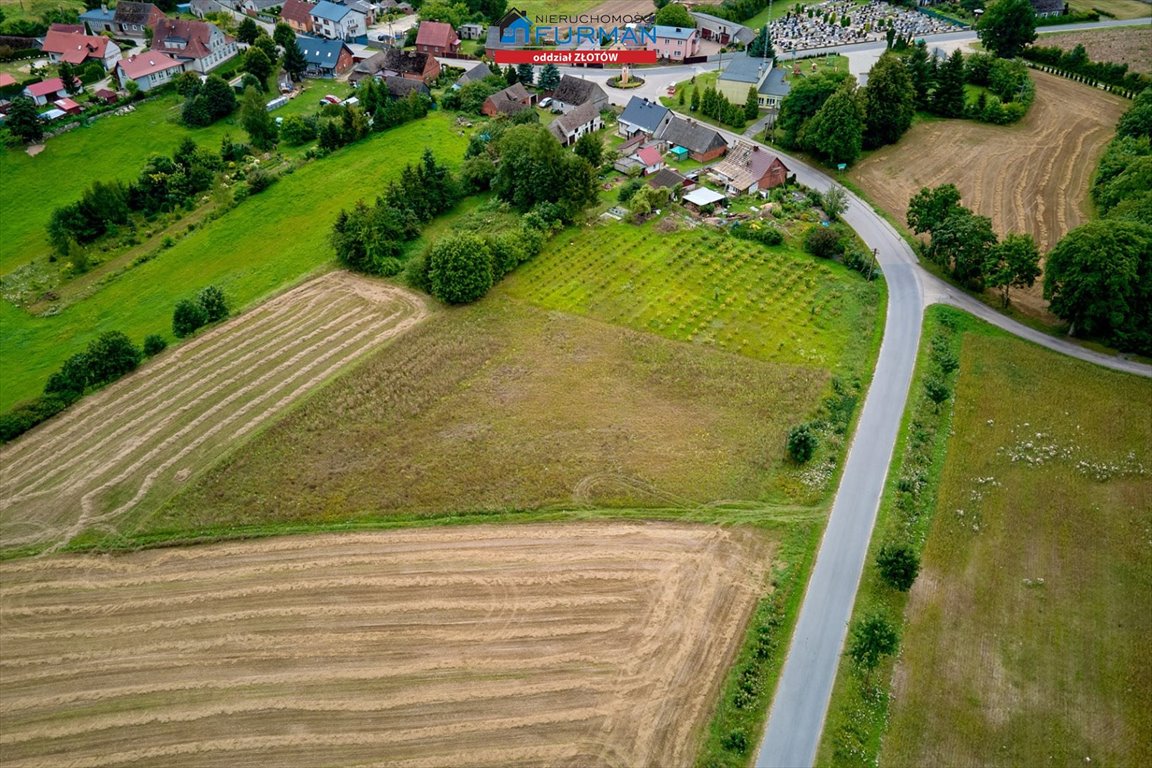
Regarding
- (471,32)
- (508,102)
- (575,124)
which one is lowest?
(575,124)

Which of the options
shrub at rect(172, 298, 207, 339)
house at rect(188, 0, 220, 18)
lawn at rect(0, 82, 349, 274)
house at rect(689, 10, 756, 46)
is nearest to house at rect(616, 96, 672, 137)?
house at rect(689, 10, 756, 46)

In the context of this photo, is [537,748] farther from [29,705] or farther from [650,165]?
[650,165]

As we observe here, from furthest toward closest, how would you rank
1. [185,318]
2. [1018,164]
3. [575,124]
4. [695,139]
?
1. [575,124]
2. [695,139]
3. [1018,164]
4. [185,318]

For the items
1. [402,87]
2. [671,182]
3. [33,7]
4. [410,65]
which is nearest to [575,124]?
[671,182]

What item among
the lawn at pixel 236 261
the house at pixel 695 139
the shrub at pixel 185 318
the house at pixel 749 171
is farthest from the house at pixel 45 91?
the house at pixel 749 171

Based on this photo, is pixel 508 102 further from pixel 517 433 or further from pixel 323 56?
pixel 517 433

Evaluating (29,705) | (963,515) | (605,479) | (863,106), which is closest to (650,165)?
(863,106)

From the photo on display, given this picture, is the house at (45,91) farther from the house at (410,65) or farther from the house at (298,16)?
the house at (410,65)

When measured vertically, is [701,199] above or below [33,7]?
below
